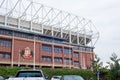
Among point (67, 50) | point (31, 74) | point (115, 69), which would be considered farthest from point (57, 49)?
point (31, 74)

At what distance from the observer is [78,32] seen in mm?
114188

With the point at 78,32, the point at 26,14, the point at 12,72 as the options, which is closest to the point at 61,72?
the point at 12,72

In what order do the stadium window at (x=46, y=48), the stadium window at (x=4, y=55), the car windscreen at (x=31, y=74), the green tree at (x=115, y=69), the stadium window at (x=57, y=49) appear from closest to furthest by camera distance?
the car windscreen at (x=31, y=74) < the green tree at (x=115, y=69) < the stadium window at (x=4, y=55) < the stadium window at (x=46, y=48) < the stadium window at (x=57, y=49)

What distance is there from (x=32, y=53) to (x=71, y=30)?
106 feet

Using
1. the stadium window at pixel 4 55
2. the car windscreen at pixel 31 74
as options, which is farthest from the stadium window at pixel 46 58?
the car windscreen at pixel 31 74

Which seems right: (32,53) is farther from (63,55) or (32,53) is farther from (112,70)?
(112,70)

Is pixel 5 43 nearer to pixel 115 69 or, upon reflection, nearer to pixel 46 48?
pixel 46 48

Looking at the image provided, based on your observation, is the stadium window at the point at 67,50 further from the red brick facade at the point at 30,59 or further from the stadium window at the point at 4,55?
the stadium window at the point at 4,55

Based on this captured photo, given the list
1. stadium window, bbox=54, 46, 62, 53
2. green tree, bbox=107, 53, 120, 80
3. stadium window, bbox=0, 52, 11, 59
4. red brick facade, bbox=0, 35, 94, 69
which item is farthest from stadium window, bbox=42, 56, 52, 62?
green tree, bbox=107, 53, 120, 80

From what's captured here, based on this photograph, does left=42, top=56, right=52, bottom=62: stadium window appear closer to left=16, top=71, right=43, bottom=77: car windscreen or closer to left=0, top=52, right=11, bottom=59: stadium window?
left=0, top=52, right=11, bottom=59: stadium window

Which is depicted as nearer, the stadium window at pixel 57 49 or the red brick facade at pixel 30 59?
the red brick facade at pixel 30 59

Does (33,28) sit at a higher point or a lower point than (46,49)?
higher

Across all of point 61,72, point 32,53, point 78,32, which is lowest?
point 61,72

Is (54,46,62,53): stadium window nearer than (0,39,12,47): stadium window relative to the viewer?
No
